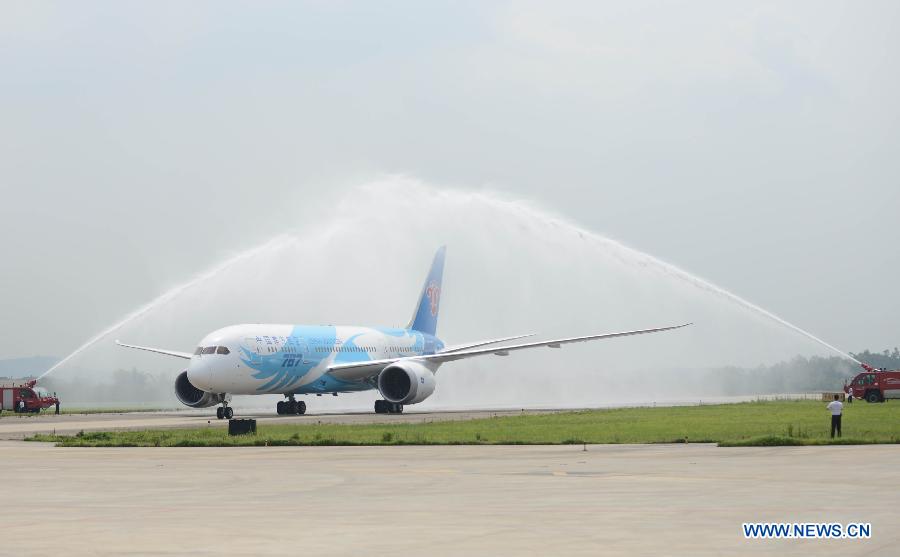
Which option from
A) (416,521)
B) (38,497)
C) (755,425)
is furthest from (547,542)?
(755,425)

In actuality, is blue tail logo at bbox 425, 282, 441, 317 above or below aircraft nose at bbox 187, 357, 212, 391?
→ above

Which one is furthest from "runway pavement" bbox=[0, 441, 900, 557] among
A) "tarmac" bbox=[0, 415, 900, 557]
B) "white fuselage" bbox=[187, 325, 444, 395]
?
"white fuselage" bbox=[187, 325, 444, 395]

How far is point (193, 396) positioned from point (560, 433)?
31.1 metres

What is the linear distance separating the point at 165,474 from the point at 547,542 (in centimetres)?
1513

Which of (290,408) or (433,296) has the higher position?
(433,296)

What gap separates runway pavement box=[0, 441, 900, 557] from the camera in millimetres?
16094

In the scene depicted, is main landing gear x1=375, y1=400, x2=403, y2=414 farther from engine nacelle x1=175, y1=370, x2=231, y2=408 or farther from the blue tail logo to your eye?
the blue tail logo

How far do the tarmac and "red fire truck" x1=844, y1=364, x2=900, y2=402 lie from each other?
181 ft

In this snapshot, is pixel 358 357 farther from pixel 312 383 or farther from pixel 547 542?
pixel 547 542

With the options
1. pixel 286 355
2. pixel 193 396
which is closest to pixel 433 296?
pixel 286 355

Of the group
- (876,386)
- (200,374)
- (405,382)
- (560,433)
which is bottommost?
(560,433)

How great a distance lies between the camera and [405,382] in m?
70.1

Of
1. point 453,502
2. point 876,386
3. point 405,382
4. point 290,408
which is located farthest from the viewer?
point 876,386

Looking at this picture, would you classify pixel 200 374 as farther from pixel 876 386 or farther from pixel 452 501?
pixel 876 386
